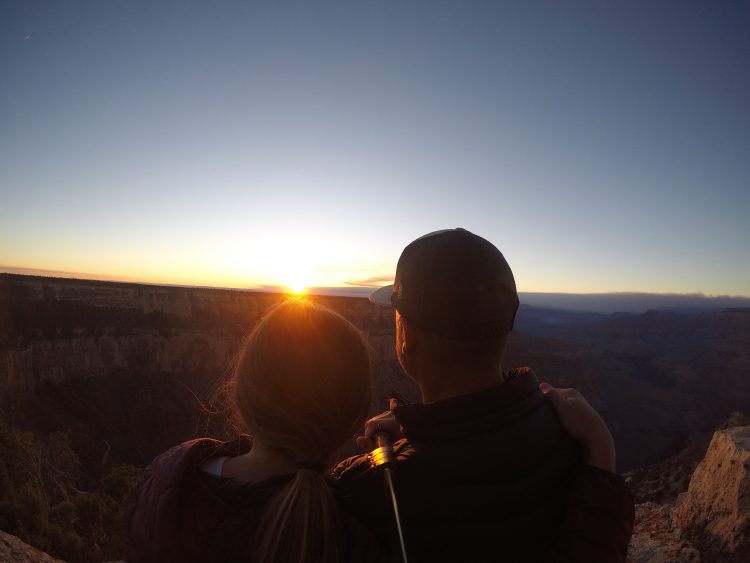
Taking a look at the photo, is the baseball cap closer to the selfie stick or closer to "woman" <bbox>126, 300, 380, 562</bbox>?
"woman" <bbox>126, 300, 380, 562</bbox>

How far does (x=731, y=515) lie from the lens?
3232 mm

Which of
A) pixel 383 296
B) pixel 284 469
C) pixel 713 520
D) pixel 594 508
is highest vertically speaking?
pixel 383 296

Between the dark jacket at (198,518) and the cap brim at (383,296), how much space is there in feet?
2.40

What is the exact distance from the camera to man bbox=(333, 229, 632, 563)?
1.30 meters

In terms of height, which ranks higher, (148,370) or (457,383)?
(457,383)

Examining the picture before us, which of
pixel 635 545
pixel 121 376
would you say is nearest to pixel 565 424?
pixel 635 545

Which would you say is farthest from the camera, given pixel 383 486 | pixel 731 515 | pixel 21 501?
pixel 21 501

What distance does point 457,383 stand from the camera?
1.51 meters

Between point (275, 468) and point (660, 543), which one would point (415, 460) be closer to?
point (275, 468)

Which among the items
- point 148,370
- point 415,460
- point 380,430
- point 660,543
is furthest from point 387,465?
point 148,370

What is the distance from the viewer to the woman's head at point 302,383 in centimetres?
135

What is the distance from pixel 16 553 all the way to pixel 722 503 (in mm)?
6153

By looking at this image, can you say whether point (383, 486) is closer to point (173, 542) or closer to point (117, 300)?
point (173, 542)

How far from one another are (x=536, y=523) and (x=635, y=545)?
3.33 m
